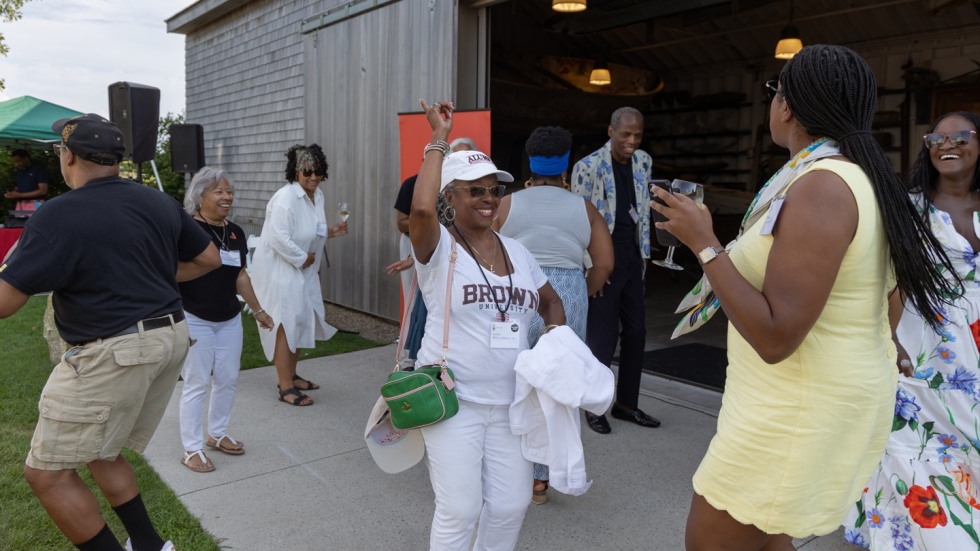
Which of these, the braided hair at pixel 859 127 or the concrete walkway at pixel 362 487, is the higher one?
the braided hair at pixel 859 127

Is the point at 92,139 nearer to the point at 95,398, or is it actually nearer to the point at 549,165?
the point at 95,398

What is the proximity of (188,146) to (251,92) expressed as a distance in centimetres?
235

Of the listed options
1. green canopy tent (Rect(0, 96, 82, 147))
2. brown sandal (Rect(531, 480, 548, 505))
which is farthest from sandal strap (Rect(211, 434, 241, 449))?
green canopy tent (Rect(0, 96, 82, 147))

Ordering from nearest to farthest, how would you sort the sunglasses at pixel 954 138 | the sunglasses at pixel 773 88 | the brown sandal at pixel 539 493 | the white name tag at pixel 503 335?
the sunglasses at pixel 773 88 → the white name tag at pixel 503 335 → the sunglasses at pixel 954 138 → the brown sandal at pixel 539 493

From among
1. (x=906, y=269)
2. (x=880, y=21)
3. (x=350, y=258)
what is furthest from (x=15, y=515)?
(x=880, y=21)

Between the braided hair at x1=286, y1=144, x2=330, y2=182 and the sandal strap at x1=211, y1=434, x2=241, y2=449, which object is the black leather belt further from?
the braided hair at x1=286, y1=144, x2=330, y2=182

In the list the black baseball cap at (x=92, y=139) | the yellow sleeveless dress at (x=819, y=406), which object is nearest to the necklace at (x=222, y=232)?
the black baseball cap at (x=92, y=139)

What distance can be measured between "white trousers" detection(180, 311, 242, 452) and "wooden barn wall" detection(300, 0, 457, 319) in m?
3.61

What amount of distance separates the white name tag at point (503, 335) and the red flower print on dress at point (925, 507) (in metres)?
1.74

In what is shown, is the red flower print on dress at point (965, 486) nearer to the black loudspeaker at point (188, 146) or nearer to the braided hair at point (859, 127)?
the braided hair at point (859, 127)

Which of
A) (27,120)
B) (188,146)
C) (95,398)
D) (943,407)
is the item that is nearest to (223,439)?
(95,398)

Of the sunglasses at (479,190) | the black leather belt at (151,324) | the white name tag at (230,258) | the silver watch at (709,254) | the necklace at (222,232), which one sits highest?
the sunglasses at (479,190)

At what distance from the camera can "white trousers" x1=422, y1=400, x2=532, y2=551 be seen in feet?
7.77

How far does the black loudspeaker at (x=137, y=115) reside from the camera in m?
7.98
